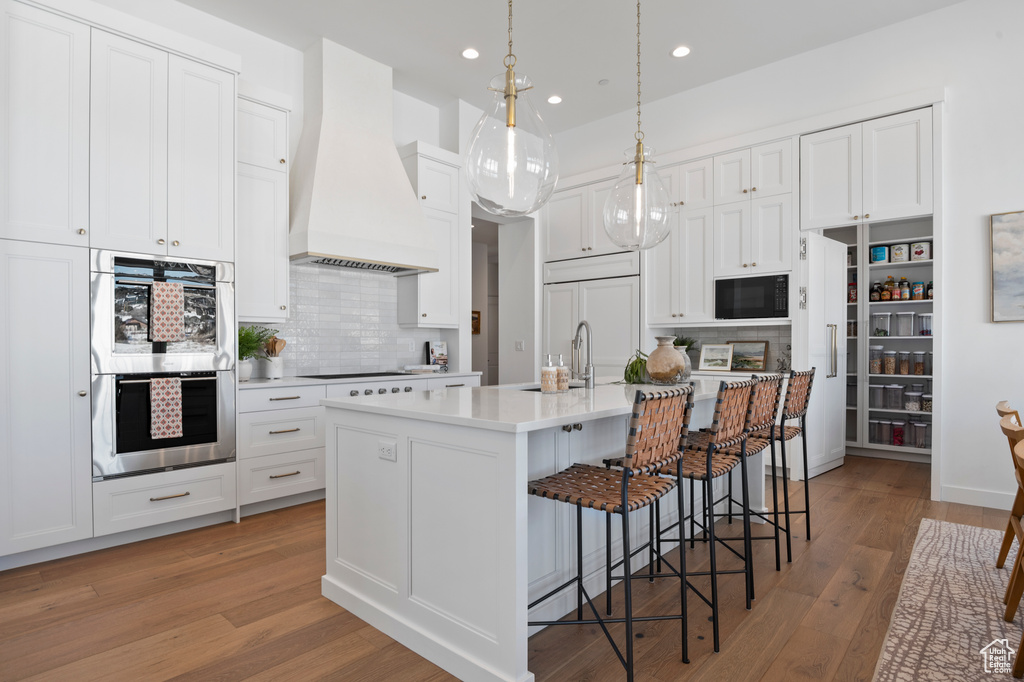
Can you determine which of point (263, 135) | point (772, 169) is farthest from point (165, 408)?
point (772, 169)

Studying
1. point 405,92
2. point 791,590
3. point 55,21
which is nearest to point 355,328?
point 405,92

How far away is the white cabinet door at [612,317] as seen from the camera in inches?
213

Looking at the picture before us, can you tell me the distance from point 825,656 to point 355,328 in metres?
4.01

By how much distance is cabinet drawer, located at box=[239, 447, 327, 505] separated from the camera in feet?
11.5

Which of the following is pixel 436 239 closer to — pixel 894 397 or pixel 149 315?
pixel 149 315

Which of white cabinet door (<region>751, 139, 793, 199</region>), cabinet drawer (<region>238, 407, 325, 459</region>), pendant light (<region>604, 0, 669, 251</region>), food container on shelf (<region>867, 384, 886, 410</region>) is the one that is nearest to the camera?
pendant light (<region>604, 0, 669, 251</region>)

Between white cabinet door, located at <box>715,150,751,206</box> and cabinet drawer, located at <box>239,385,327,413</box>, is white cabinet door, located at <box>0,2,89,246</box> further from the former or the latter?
white cabinet door, located at <box>715,150,751,206</box>

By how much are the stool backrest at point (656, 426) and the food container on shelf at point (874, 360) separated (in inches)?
177

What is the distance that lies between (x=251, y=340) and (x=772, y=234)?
165 inches

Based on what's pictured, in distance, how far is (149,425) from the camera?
3.08 meters

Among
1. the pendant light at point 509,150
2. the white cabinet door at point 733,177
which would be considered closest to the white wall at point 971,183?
the white cabinet door at point 733,177

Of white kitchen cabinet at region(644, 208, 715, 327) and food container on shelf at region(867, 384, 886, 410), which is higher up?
white kitchen cabinet at region(644, 208, 715, 327)

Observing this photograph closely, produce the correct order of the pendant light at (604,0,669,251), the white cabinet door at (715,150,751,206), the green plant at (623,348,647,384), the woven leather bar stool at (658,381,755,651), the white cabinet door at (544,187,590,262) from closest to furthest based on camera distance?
the woven leather bar stool at (658,381,755,651) < the pendant light at (604,0,669,251) < the green plant at (623,348,647,384) < the white cabinet door at (715,150,751,206) < the white cabinet door at (544,187,590,262)

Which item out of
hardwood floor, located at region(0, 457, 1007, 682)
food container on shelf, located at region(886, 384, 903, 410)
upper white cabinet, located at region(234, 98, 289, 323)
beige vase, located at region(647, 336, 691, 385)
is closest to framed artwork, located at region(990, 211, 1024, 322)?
hardwood floor, located at region(0, 457, 1007, 682)
